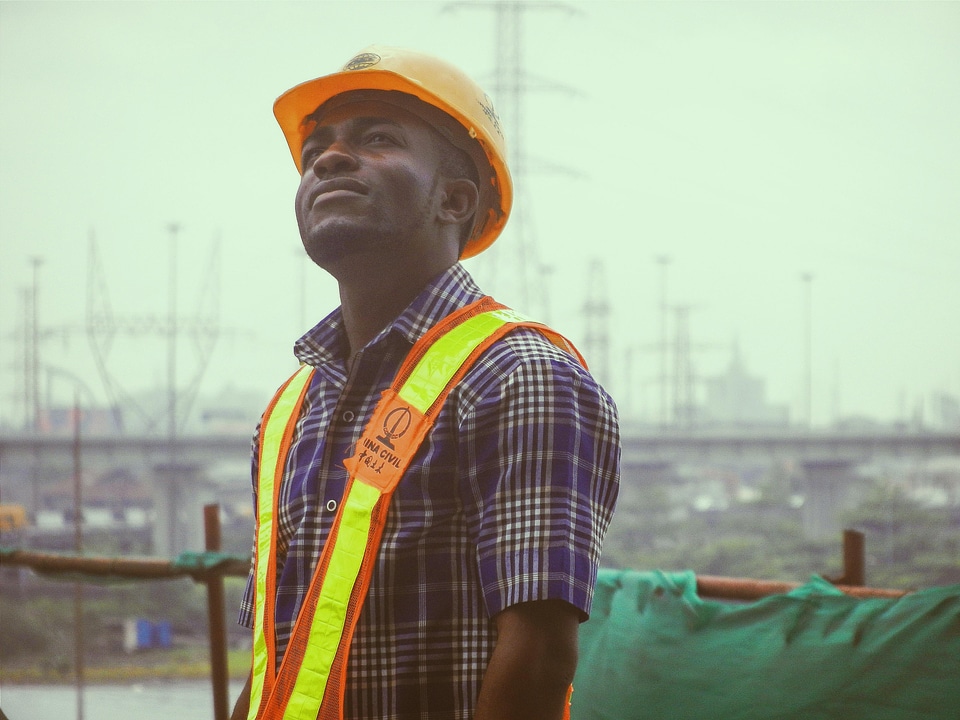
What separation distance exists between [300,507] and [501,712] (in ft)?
1.74

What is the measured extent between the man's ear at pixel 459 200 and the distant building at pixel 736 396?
4581 centimetres

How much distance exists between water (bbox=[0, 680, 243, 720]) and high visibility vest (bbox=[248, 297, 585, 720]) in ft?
24.0

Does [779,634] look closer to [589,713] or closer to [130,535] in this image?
[589,713]

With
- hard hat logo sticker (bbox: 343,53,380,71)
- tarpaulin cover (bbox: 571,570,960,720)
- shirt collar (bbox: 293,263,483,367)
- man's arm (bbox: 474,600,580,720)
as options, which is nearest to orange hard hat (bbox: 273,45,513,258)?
hard hat logo sticker (bbox: 343,53,380,71)

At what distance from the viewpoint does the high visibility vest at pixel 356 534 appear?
1.64m

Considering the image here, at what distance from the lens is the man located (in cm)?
155

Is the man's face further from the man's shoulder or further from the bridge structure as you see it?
the bridge structure

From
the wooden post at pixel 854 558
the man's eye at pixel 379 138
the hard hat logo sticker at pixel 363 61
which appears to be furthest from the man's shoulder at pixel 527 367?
the wooden post at pixel 854 558

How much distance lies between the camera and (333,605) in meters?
1.65

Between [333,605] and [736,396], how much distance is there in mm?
50368

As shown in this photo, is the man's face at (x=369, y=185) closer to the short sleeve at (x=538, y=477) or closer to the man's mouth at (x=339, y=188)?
the man's mouth at (x=339, y=188)

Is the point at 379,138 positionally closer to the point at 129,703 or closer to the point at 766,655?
the point at 766,655

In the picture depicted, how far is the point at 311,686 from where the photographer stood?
166cm

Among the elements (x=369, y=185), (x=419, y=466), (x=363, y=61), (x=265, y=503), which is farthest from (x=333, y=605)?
(x=363, y=61)
